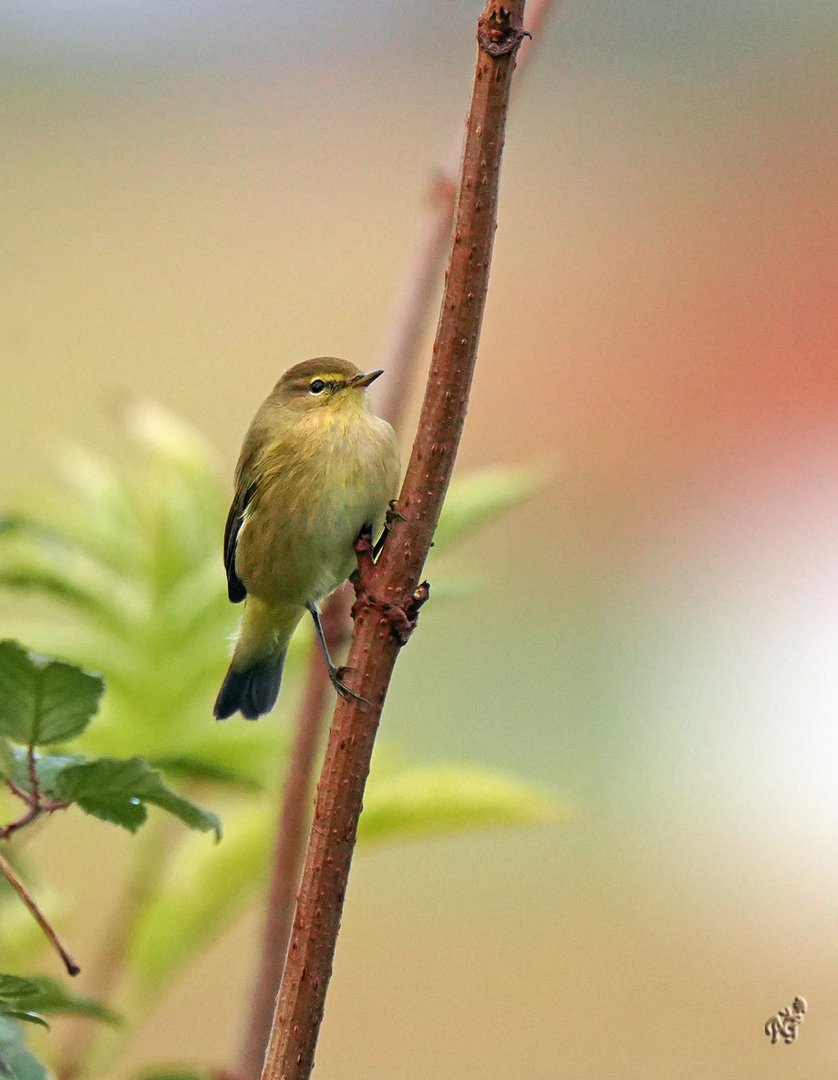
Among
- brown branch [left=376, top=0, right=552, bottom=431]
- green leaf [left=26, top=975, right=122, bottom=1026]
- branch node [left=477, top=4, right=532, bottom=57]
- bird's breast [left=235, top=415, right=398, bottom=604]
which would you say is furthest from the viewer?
bird's breast [left=235, top=415, right=398, bottom=604]

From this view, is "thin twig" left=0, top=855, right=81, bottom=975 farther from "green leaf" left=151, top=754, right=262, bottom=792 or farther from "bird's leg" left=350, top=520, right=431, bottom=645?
"green leaf" left=151, top=754, right=262, bottom=792

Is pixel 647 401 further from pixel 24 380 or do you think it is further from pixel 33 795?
pixel 33 795

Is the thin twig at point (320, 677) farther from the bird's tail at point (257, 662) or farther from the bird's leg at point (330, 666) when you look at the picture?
the bird's tail at point (257, 662)

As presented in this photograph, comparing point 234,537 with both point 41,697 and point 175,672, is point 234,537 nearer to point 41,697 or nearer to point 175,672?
point 175,672

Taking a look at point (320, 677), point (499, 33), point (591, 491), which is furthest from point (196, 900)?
point (591, 491)

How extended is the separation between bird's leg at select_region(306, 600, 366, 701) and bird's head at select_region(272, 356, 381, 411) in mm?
149

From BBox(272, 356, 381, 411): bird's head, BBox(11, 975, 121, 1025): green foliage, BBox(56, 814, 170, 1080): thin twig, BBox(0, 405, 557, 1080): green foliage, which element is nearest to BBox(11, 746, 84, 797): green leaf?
BBox(11, 975, 121, 1025): green foliage

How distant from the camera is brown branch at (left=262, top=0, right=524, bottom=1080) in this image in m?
0.36

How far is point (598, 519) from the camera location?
8.36 feet

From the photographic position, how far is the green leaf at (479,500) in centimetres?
73

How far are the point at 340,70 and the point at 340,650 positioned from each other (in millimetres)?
2067

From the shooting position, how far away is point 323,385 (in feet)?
2.90

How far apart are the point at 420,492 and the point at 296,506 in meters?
0.46

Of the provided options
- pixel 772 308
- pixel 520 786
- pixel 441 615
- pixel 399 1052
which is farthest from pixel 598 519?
pixel 520 786
